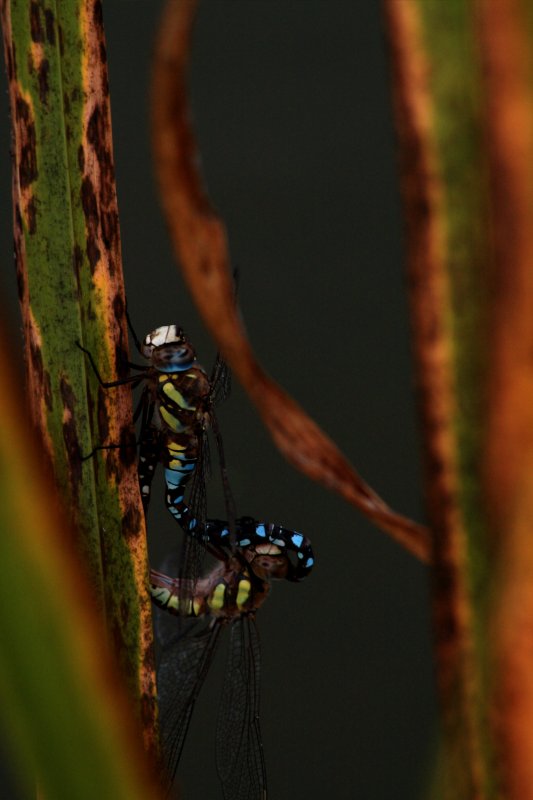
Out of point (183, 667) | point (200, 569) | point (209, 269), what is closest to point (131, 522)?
point (209, 269)

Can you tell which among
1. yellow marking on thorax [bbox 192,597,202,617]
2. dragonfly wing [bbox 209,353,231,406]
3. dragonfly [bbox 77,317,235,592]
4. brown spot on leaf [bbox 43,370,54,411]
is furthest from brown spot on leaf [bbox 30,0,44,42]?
yellow marking on thorax [bbox 192,597,202,617]

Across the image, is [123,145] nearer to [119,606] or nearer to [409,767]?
[409,767]

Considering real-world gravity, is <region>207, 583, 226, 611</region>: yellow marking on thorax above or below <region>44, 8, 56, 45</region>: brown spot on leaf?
below

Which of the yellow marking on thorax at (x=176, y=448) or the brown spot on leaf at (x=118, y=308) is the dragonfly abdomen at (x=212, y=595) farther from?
the brown spot on leaf at (x=118, y=308)

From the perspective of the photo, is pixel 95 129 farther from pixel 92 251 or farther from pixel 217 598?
pixel 217 598

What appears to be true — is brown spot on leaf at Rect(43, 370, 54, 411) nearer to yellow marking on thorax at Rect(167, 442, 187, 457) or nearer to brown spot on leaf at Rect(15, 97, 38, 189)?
brown spot on leaf at Rect(15, 97, 38, 189)

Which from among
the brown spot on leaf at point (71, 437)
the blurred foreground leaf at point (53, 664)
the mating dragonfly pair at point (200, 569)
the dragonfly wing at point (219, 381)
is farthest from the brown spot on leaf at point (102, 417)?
the dragonfly wing at point (219, 381)
